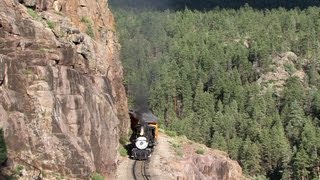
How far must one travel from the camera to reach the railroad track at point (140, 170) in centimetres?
4589

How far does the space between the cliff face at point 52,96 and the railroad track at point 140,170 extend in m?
3.46

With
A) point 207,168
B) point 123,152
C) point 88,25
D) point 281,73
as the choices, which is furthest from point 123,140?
point 281,73

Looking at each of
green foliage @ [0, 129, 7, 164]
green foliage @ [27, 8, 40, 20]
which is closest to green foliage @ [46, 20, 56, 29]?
green foliage @ [27, 8, 40, 20]

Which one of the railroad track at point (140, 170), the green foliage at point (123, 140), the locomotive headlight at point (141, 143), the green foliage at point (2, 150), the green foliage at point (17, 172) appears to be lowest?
the railroad track at point (140, 170)

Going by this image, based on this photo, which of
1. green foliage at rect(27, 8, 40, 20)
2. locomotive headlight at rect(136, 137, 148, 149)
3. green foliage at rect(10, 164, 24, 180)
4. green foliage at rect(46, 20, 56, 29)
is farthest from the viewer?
locomotive headlight at rect(136, 137, 148, 149)

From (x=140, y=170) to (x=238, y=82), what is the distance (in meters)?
102

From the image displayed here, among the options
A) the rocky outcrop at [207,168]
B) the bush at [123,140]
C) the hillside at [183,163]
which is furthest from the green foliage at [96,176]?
the bush at [123,140]

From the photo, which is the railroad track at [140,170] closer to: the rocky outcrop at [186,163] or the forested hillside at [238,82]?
the rocky outcrop at [186,163]

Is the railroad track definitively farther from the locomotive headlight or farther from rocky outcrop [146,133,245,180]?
the locomotive headlight

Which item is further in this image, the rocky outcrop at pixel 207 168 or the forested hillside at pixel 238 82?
the forested hillside at pixel 238 82

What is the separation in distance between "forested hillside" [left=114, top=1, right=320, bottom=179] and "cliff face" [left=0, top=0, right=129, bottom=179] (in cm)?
3616

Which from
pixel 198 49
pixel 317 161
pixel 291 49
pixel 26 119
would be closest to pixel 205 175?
pixel 26 119

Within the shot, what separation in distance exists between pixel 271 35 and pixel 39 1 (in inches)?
5791

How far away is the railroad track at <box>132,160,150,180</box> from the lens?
151 ft
